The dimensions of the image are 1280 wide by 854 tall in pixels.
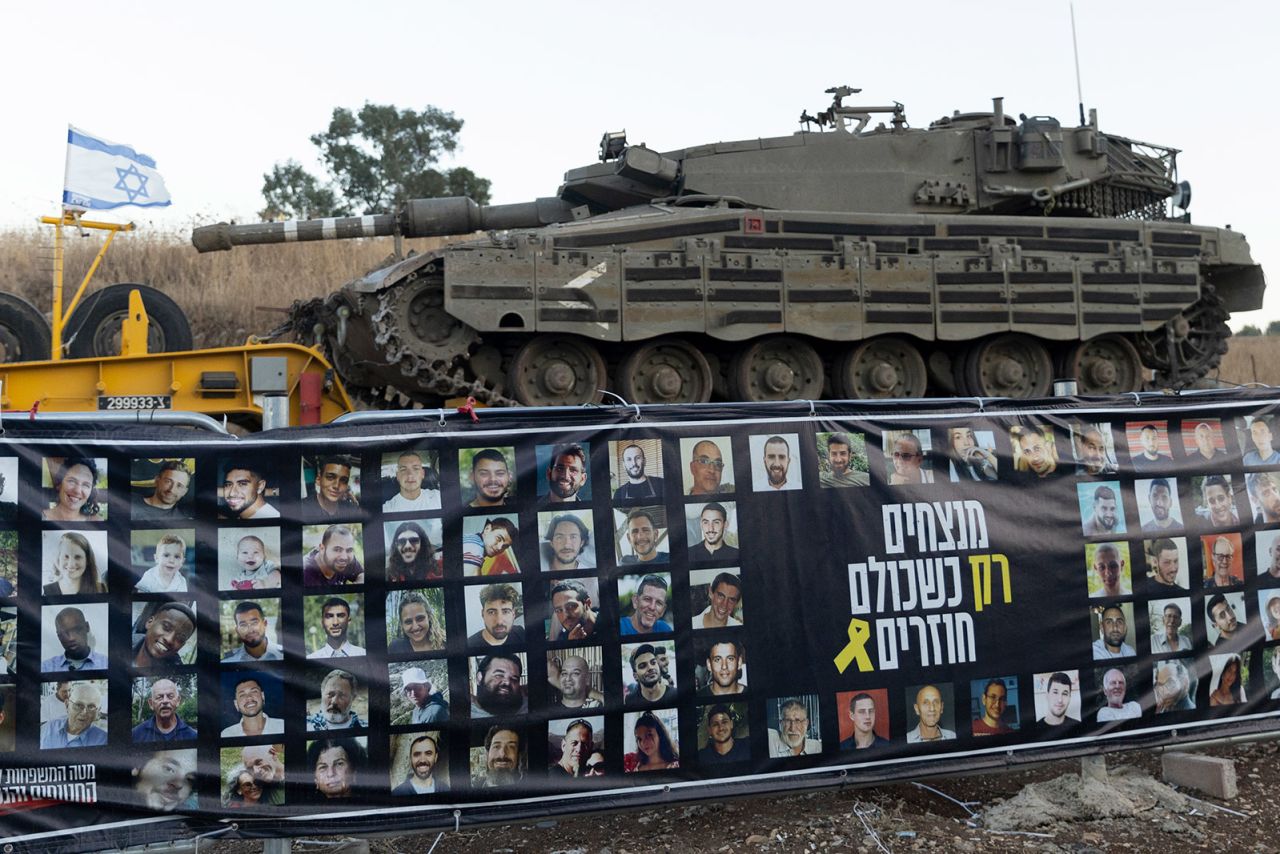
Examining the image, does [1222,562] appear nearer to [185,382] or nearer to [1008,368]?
[1008,368]

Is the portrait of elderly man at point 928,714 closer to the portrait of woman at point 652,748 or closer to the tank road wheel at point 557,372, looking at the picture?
the portrait of woman at point 652,748

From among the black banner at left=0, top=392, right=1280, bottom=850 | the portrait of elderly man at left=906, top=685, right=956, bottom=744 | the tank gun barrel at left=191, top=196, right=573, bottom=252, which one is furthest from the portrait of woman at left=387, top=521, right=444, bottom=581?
the tank gun barrel at left=191, top=196, right=573, bottom=252

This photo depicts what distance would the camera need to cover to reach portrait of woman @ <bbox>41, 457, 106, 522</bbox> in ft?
12.2

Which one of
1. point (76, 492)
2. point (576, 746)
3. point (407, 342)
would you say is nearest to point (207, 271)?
point (407, 342)

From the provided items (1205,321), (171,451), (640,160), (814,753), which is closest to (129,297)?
(640,160)

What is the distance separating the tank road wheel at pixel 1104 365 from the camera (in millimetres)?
13828

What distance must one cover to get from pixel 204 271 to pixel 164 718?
19.5 m

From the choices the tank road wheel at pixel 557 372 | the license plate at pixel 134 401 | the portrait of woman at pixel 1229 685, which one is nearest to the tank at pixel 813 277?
the tank road wheel at pixel 557 372

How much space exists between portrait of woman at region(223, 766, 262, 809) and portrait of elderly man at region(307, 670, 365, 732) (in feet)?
0.72

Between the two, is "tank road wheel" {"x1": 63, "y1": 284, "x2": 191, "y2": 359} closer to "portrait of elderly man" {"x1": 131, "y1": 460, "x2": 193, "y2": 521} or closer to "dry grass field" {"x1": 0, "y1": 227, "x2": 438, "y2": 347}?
"dry grass field" {"x1": 0, "y1": 227, "x2": 438, "y2": 347}

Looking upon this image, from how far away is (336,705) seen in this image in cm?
387

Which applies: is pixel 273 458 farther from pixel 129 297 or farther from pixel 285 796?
pixel 129 297

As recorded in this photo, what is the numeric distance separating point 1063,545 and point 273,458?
2939 mm

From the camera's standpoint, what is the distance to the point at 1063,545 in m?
4.77
